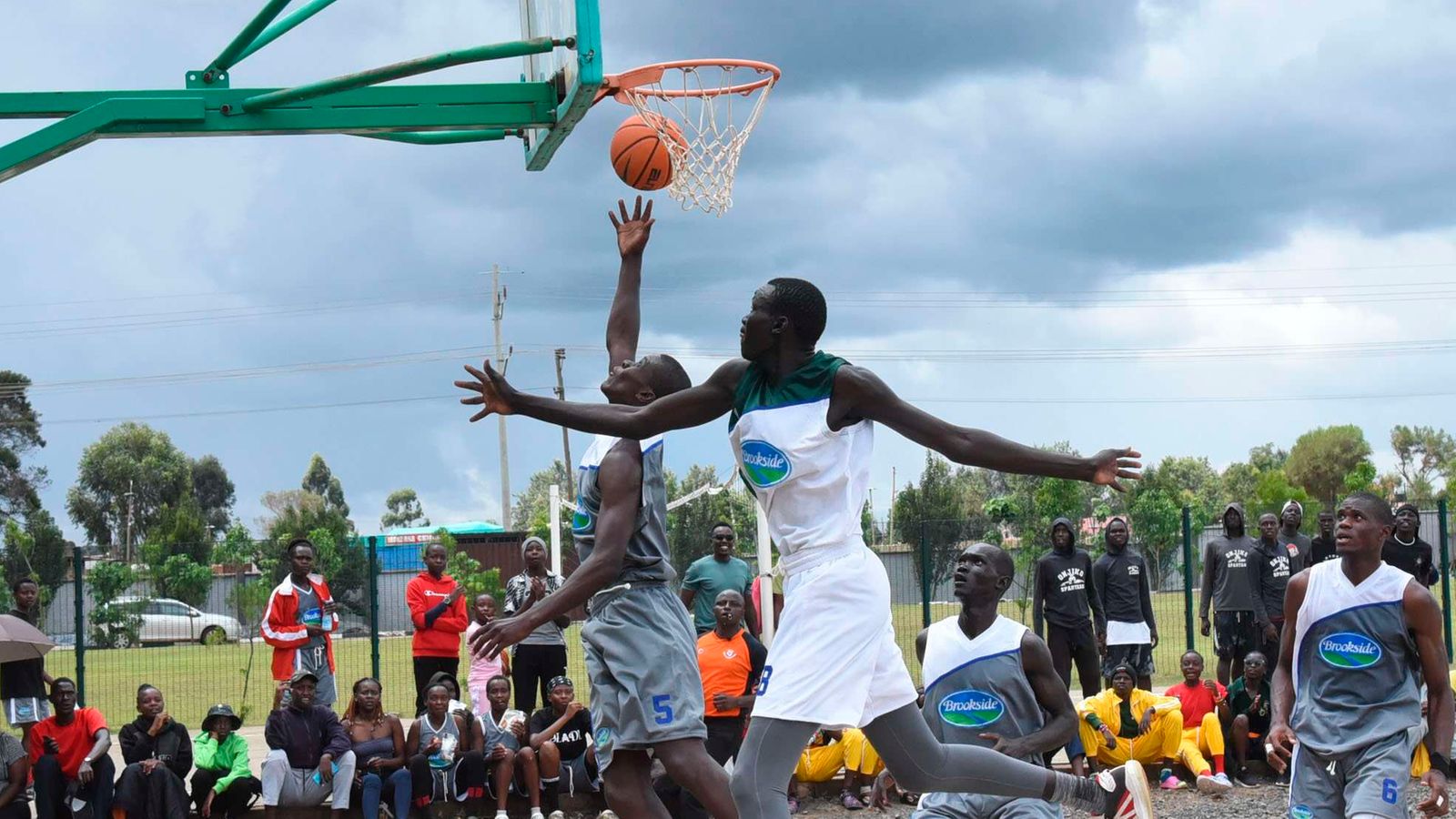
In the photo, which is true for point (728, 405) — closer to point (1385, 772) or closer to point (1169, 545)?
point (1385, 772)

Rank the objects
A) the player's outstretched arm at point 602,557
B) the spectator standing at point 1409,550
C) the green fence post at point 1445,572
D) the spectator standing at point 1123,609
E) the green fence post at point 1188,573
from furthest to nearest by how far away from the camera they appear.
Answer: the green fence post at point 1445,572 → the green fence post at point 1188,573 → the spectator standing at point 1409,550 → the spectator standing at point 1123,609 → the player's outstretched arm at point 602,557

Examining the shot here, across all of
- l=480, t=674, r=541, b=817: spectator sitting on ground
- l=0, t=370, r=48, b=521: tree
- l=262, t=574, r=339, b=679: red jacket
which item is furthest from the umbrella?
l=0, t=370, r=48, b=521: tree

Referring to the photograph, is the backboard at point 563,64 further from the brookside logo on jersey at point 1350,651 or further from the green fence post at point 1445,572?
the green fence post at point 1445,572

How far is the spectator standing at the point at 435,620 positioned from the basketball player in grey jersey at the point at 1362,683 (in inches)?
276

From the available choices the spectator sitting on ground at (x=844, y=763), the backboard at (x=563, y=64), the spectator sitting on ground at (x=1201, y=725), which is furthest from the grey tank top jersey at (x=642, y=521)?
the spectator sitting on ground at (x=1201, y=725)

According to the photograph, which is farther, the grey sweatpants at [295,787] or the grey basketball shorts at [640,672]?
the grey sweatpants at [295,787]

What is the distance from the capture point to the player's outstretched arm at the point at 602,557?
5152 millimetres

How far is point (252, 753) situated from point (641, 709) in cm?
816

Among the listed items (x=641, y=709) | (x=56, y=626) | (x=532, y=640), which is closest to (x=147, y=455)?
(x=56, y=626)

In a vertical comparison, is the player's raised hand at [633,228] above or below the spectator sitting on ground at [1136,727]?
above

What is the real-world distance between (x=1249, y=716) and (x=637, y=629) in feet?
22.7

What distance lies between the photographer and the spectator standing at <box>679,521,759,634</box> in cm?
1123

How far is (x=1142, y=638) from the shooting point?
12820mm

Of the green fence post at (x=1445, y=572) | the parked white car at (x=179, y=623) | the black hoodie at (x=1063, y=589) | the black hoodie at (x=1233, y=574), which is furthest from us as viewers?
the parked white car at (x=179, y=623)
